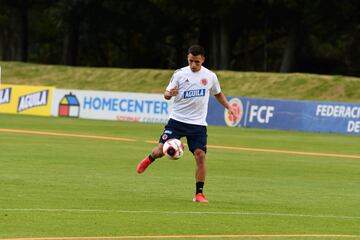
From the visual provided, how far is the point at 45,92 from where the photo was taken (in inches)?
1971

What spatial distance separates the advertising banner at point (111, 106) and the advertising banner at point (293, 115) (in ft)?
8.63

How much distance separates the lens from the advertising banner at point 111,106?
152 ft

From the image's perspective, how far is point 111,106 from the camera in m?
47.9

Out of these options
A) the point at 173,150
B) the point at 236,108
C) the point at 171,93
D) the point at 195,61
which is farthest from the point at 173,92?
the point at 236,108

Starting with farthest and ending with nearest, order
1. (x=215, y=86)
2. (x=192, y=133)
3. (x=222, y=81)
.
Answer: (x=222, y=81) < (x=215, y=86) < (x=192, y=133)

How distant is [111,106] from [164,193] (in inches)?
1250

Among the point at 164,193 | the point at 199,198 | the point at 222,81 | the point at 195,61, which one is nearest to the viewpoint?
the point at 195,61

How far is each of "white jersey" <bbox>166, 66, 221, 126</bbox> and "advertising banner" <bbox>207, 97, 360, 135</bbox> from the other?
2487cm

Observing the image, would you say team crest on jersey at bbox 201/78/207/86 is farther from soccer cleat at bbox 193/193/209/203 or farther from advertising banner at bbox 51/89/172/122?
advertising banner at bbox 51/89/172/122

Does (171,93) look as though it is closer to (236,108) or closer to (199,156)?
(199,156)

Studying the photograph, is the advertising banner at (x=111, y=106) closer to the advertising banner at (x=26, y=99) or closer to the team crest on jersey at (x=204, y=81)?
the advertising banner at (x=26, y=99)

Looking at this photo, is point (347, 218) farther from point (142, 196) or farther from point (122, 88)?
point (122, 88)

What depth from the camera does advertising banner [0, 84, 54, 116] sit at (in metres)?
50.0

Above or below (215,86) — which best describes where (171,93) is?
below
